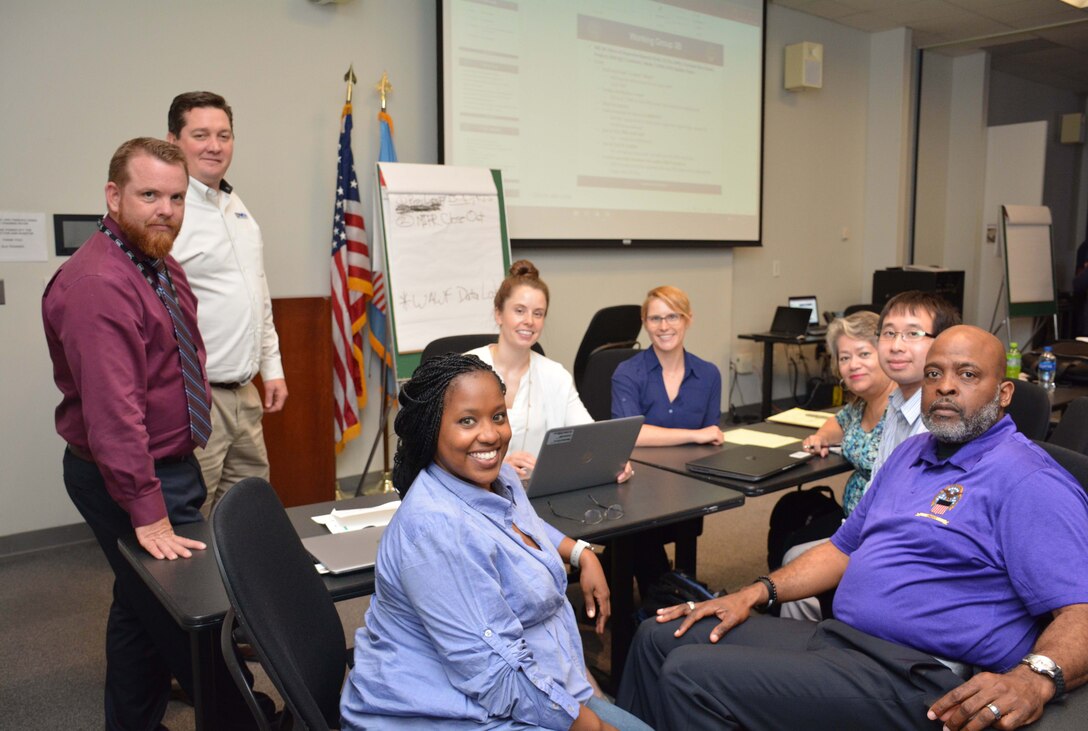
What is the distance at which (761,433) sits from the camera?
3092 mm

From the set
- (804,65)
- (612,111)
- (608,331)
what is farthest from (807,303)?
(608,331)

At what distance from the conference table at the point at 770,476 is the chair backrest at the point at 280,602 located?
4.25 feet

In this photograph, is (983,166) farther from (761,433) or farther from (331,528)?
(331,528)

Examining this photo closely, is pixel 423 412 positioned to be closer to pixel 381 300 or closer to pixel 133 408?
pixel 133 408

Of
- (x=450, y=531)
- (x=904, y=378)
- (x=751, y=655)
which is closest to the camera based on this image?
(x=450, y=531)

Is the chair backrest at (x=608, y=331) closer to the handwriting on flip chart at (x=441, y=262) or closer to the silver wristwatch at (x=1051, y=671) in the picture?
the handwriting on flip chart at (x=441, y=262)

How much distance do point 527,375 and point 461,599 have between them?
1495 mm

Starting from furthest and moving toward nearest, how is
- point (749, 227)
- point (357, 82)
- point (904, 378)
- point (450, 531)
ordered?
point (749, 227) → point (357, 82) → point (904, 378) → point (450, 531)

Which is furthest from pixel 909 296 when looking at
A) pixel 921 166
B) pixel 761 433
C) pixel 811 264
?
pixel 921 166

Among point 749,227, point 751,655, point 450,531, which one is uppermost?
point 749,227

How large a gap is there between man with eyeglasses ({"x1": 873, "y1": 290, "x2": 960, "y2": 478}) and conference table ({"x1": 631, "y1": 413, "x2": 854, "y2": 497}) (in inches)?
9.6

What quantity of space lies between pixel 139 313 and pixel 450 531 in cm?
107

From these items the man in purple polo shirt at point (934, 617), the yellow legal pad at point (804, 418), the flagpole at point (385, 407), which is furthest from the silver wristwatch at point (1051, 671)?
the flagpole at point (385, 407)

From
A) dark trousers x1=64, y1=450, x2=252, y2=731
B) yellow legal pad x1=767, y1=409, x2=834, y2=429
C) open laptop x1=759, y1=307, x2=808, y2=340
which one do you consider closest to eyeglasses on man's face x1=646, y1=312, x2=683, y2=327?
yellow legal pad x1=767, y1=409, x2=834, y2=429
